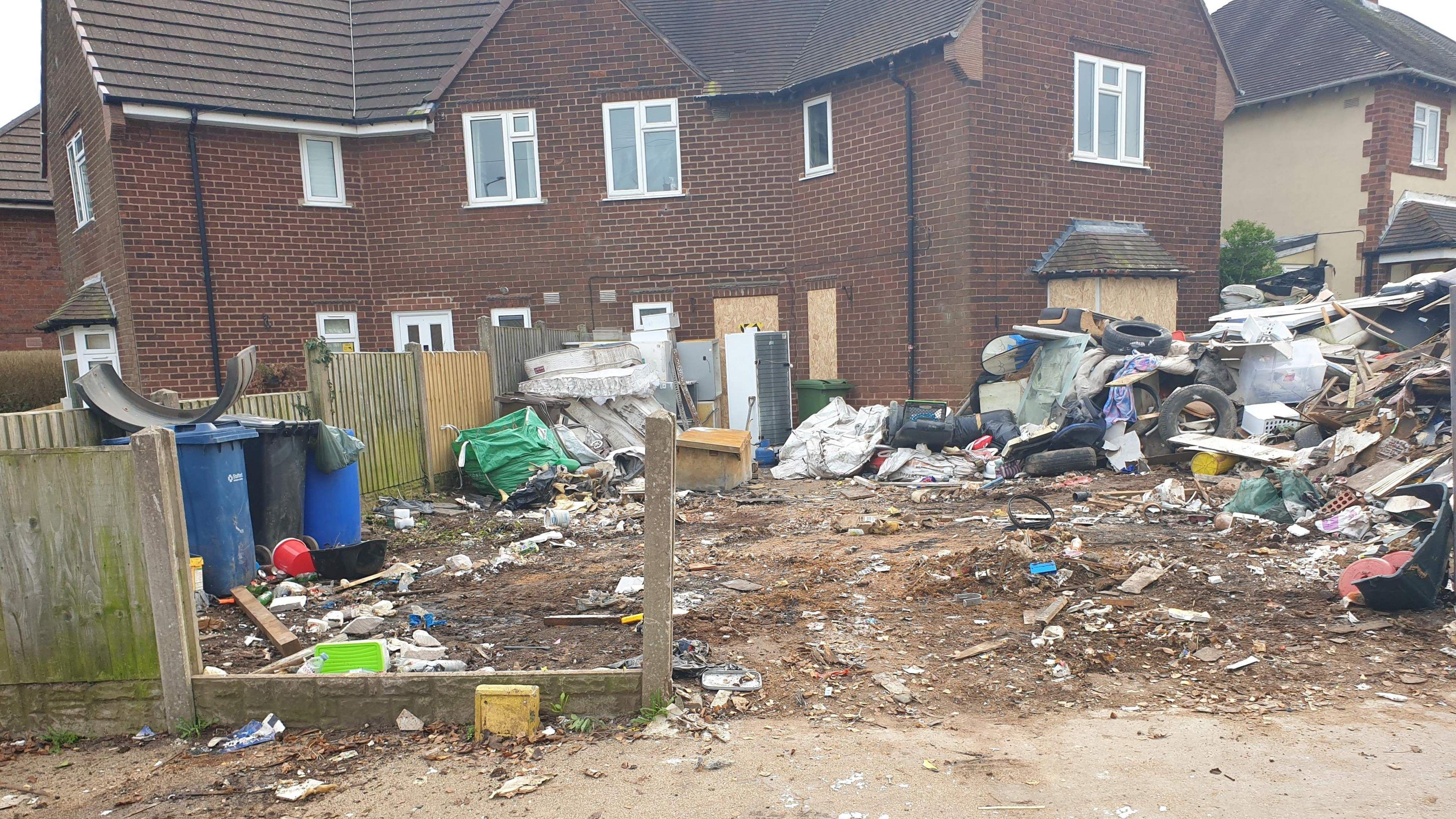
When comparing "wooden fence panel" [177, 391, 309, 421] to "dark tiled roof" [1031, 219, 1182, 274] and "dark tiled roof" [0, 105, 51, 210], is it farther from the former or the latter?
"dark tiled roof" [0, 105, 51, 210]

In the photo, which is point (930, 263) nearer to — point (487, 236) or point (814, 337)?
point (814, 337)

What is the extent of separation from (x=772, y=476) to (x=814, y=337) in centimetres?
374

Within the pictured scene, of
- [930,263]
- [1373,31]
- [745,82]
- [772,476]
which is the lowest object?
[772,476]

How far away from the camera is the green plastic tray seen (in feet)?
14.1

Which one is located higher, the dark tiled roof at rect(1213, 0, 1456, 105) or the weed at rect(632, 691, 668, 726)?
the dark tiled roof at rect(1213, 0, 1456, 105)

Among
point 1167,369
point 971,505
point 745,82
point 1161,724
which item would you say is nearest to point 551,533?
point 971,505

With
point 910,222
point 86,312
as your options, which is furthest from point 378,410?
point 86,312

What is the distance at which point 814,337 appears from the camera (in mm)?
15094

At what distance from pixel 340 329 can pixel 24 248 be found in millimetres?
11865

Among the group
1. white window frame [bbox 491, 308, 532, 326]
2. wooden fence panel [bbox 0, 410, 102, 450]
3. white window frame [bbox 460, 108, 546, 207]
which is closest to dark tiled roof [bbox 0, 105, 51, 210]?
white window frame [bbox 460, 108, 546, 207]

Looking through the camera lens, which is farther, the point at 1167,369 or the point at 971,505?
the point at 1167,369

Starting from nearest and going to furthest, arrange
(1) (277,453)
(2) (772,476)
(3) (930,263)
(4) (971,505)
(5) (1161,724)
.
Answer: (5) (1161,724) → (1) (277,453) → (4) (971,505) → (2) (772,476) → (3) (930,263)

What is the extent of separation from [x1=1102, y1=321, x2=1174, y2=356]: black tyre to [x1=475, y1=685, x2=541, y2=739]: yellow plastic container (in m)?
9.71

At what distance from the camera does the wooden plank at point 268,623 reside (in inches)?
190
